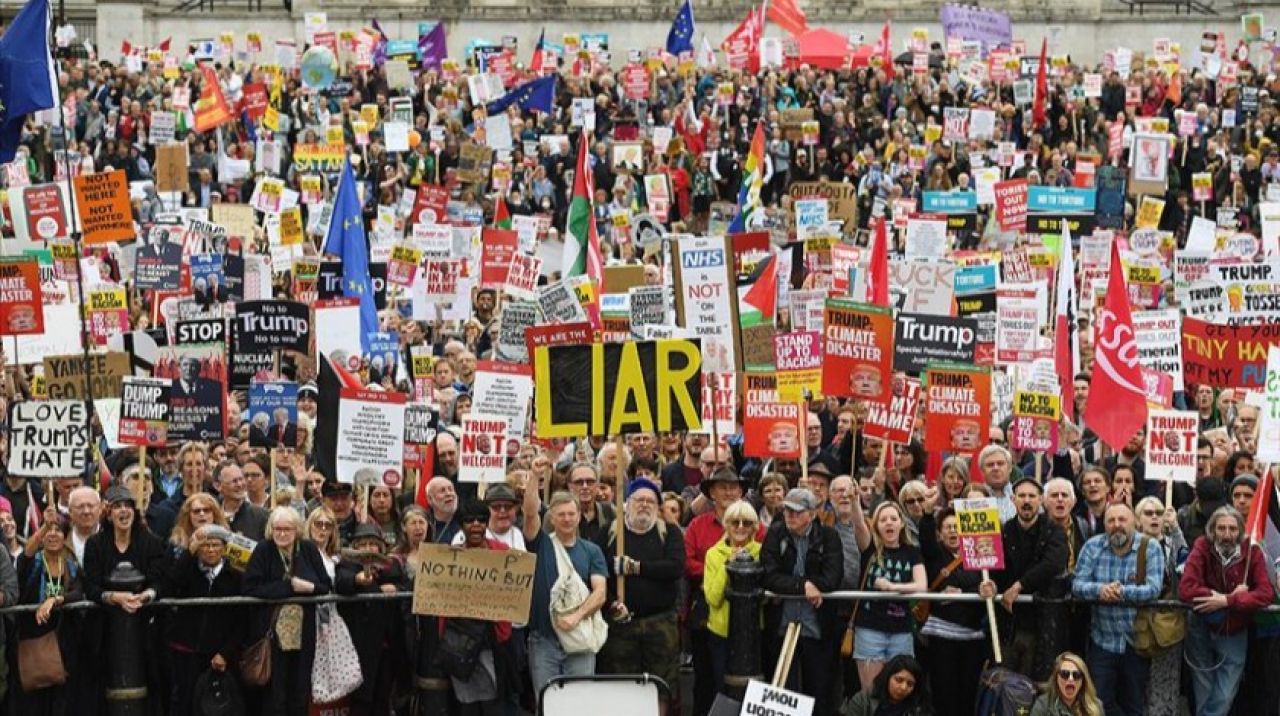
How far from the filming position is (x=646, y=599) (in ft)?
50.1

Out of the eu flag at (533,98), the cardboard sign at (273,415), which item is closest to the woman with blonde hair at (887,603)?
the cardboard sign at (273,415)

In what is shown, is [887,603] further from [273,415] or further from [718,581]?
[273,415]

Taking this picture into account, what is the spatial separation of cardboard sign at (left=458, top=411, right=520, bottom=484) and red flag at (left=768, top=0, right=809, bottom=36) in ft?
95.1

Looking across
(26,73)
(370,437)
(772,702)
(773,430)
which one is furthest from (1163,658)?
(26,73)

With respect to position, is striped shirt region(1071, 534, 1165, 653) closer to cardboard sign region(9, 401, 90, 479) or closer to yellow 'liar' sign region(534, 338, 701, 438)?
yellow 'liar' sign region(534, 338, 701, 438)

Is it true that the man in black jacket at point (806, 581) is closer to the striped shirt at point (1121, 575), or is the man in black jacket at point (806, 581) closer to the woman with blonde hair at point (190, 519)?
the striped shirt at point (1121, 575)

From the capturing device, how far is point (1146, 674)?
50.6 ft

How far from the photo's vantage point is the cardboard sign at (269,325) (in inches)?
810

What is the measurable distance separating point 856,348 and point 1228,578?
448 centimetres

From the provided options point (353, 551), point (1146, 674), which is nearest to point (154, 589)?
point (353, 551)

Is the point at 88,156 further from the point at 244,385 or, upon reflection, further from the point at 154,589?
the point at 154,589

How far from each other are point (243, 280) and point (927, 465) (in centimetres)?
876

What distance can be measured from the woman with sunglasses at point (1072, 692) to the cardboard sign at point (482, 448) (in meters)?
4.12

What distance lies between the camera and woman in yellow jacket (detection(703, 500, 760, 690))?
15195 mm
